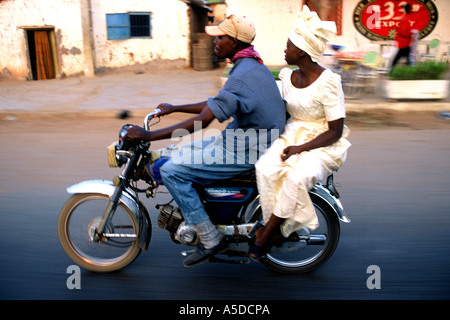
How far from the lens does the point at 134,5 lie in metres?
15.1

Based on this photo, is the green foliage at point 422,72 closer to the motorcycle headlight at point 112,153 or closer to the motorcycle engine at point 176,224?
the motorcycle engine at point 176,224

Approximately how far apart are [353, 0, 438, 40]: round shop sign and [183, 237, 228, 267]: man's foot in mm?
12323

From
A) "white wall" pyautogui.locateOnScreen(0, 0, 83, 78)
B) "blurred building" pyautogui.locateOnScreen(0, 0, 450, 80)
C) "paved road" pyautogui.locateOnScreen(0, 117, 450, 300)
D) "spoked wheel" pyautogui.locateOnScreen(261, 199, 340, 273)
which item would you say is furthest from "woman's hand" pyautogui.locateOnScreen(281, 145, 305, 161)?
"white wall" pyautogui.locateOnScreen(0, 0, 83, 78)

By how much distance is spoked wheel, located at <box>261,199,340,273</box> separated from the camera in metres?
2.98

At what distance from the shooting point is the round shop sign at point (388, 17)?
519 inches

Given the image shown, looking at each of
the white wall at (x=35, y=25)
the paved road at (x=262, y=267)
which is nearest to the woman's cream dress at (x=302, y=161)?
the paved road at (x=262, y=267)

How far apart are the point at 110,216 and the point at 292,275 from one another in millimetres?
1365

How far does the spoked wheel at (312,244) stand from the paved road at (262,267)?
0.08m

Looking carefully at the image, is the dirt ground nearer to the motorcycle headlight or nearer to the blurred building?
the blurred building

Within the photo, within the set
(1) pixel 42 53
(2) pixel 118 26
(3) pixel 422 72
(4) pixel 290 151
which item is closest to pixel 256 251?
(4) pixel 290 151

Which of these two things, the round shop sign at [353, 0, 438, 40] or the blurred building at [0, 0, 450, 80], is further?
the blurred building at [0, 0, 450, 80]

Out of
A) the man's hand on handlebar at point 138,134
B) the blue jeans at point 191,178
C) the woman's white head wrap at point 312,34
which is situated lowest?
the blue jeans at point 191,178

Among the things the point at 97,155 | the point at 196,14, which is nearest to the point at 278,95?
the point at 97,155

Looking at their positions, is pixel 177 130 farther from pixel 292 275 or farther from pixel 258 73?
pixel 292 275
